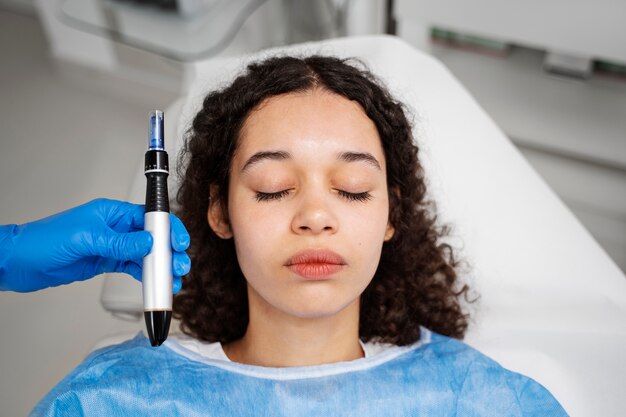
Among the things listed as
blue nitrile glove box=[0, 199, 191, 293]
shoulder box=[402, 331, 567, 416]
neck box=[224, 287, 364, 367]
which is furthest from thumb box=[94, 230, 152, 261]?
shoulder box=[402, 331, 567, 416]

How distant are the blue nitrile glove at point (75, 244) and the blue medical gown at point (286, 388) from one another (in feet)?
0.55

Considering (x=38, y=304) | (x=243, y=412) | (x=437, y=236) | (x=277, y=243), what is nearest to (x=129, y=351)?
(x=243, y=412)

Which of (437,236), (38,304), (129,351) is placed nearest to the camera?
(129,351)

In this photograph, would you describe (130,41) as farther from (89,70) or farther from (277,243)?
(277,243)

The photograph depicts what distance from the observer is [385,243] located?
145cm

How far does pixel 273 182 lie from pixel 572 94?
1.31m

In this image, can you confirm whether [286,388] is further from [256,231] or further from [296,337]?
[256,231]

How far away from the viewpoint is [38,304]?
6.82ft

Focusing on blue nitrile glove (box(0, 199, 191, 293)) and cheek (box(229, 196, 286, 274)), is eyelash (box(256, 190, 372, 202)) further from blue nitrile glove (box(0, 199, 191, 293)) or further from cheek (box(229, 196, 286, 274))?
blue nitrile glove (box(0, 199, 191, 293))

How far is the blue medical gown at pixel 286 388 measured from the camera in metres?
1.19

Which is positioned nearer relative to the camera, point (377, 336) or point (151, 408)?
point (151, 408)

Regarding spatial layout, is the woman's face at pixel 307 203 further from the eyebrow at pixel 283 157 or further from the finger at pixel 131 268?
the finger at pixel 131 268

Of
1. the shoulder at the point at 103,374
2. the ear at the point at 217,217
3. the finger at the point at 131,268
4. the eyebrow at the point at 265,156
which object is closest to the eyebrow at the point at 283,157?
the eyebrow at the point at 265,156

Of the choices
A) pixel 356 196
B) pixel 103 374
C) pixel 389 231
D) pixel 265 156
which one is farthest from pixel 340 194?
pixel 103 374
